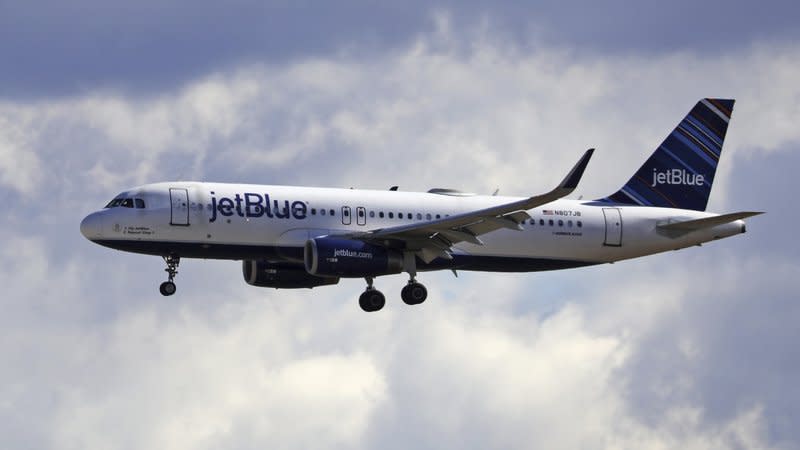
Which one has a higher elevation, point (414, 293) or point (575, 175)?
point (575, 175)

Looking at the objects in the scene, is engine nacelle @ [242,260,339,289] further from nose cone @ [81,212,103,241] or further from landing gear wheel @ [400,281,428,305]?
nose cone @ [81,212,103,241]

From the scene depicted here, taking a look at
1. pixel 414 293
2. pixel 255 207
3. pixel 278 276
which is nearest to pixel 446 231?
pixel 414 293

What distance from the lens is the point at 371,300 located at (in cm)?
6831

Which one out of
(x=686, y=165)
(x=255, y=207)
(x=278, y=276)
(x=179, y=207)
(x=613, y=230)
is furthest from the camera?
(x=686, y=165)

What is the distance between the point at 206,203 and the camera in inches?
2564

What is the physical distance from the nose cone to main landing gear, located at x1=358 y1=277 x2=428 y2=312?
35.4 ft

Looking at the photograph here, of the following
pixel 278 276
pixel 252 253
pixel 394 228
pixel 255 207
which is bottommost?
pixel 278 276

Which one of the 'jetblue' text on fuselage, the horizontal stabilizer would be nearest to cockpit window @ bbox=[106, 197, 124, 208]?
the 'jetblue' text on fuselage

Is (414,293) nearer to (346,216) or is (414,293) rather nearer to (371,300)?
(371,300)

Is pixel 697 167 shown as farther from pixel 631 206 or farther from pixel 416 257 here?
pixel 416 257

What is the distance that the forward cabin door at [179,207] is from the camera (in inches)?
2549

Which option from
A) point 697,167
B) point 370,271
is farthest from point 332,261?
point 697,167

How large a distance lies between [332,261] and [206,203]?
523 centimetres

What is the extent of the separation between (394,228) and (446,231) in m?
2.05
